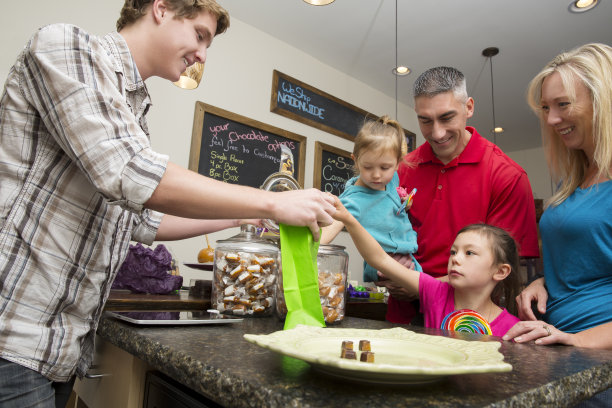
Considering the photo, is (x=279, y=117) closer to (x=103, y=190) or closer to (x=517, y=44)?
(x=517, y=44)

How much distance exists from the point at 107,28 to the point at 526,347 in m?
2.84

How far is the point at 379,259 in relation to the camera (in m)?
1.38

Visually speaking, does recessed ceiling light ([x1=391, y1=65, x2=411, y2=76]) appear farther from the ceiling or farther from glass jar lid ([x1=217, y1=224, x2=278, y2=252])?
glass jar lid ([x1=217, y1=224, x2=278, y2=252])

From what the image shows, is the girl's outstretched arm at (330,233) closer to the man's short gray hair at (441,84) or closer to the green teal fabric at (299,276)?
the green teal fabric at (299,276)

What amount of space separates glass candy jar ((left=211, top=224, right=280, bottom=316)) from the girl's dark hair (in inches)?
29.5

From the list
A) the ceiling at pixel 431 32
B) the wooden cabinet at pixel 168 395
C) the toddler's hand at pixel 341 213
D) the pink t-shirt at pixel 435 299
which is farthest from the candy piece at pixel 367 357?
the ceiling at pixel 431 32

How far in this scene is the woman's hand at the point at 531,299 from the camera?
1.32m

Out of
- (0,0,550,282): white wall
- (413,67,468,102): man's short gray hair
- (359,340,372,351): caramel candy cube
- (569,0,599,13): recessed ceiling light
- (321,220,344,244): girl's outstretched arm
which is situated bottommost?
(359,340,372,351): caramel candy cube

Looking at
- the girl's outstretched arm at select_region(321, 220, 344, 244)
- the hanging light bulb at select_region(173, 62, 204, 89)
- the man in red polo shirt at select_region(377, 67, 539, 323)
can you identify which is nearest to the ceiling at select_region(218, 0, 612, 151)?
the hanging light bulb at select_region(173, 62, 204, 89)

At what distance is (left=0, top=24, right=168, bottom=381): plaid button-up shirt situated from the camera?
693mm

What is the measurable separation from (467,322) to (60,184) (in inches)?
44.2

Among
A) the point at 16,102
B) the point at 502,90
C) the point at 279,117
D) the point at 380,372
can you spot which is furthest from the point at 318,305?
the point at 502,90

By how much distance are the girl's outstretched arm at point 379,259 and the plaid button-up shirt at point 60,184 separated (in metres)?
0.67

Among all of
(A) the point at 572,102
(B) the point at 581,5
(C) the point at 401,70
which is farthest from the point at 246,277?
(C) the point at 401,70
